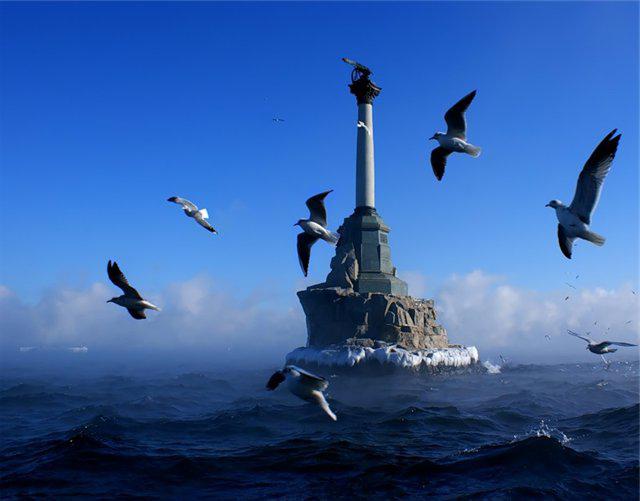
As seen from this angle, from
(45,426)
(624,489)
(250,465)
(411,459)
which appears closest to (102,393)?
(45,426)

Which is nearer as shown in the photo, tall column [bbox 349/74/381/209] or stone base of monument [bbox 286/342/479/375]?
stone base of monument [bbox 286/342/479/375]

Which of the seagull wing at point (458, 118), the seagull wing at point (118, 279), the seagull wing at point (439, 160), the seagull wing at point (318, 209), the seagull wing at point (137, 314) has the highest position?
the seagull wing at point (458, 118)

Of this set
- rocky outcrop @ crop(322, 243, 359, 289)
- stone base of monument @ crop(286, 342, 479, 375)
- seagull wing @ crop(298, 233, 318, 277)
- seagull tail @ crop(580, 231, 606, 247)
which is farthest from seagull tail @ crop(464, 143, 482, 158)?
rocky outcrop @ crop(322, 243, 359, 289)

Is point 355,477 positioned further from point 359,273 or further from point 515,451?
point 359,273

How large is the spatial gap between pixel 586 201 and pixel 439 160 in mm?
3518

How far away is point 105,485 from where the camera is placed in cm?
1448

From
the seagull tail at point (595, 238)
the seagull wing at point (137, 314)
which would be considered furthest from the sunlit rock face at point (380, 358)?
the seagull tail at point (595, 238)

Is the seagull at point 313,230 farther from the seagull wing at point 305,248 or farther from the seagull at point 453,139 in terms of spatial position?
the seagull at point 453,139

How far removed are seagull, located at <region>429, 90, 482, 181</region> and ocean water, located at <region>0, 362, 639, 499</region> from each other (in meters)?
8.60

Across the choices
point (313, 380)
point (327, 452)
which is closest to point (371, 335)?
point (327, 452)

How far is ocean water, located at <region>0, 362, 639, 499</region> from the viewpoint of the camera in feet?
45.6

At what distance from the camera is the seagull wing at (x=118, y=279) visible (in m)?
11.1

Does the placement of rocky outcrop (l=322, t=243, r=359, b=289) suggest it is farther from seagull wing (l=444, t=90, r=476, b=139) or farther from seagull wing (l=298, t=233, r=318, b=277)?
seagull wing (l=444, t=90, r=476, b=139)

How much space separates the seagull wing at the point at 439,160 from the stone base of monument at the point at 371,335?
4414 cm
